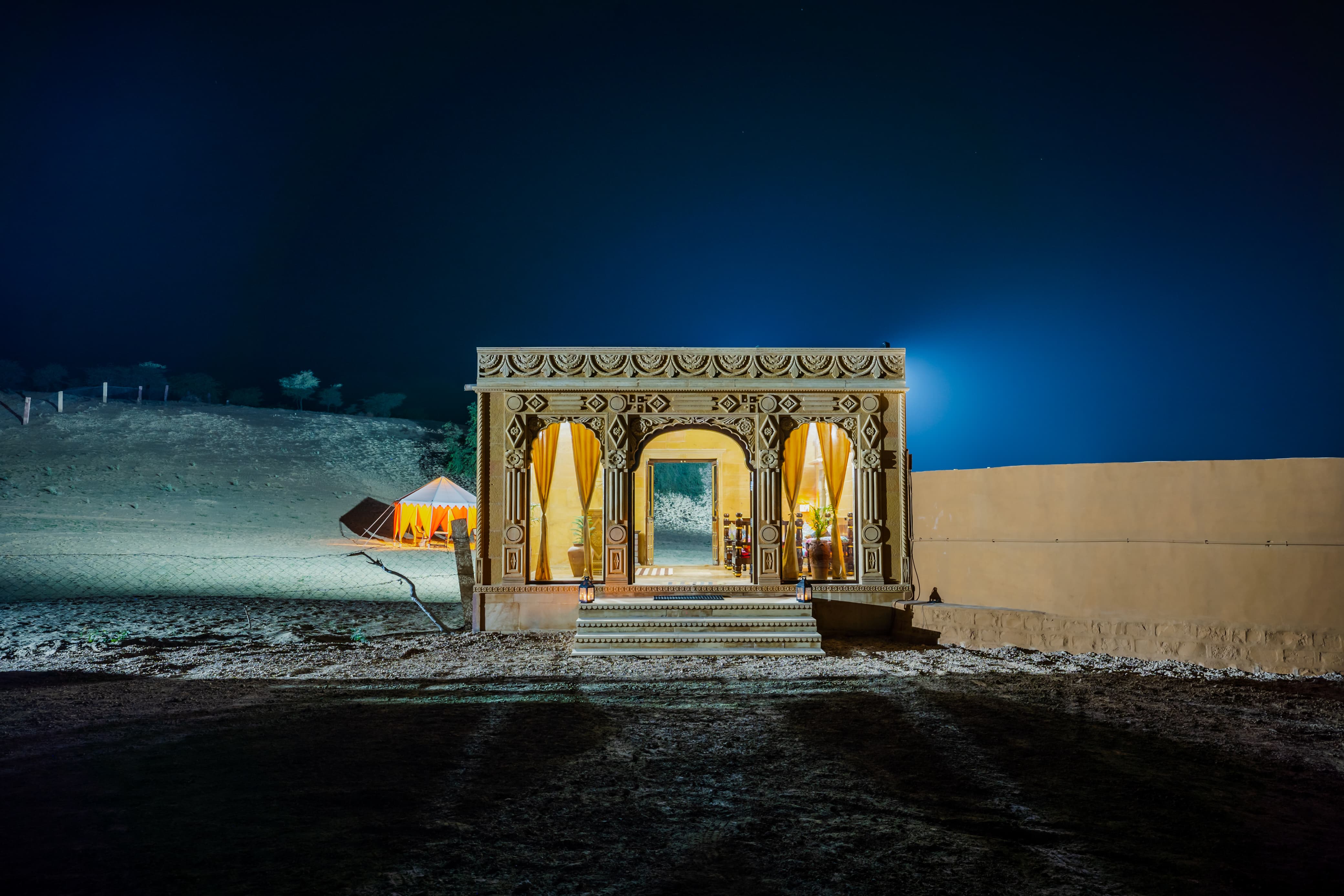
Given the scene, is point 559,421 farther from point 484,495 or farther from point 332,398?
point 332,398

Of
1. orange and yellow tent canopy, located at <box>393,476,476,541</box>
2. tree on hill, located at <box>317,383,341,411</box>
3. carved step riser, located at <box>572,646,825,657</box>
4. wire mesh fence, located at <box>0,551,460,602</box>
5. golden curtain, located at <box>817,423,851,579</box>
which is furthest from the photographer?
tree on hill, located at <box>317,383,341,411</box>

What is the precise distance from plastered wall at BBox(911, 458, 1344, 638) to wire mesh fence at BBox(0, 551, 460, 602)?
25.3 feet

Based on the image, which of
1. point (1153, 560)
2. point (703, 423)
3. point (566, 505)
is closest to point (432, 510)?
point (566, 505)

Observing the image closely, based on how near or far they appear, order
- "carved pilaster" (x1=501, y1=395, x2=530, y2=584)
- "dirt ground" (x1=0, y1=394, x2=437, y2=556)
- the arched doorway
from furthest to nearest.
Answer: "dirt ground" (x1=0, y1=394, x2=437, y2=556), the arched doorway, "carved pilaster" (x1=501, y1=395, x2=530, y2=584)

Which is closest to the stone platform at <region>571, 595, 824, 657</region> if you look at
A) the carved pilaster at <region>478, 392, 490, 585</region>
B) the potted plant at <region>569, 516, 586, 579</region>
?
the carved pilaster at <region>478, 392, 490, 585</region>

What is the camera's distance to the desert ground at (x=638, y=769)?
127 inches

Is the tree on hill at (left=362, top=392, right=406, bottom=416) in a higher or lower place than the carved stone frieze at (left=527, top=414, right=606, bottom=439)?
higher

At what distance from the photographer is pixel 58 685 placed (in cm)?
684

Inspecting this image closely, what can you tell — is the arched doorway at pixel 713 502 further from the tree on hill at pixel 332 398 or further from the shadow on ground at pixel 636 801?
the tree on hill at pixel 332 398

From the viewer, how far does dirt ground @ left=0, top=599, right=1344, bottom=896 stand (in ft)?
10.5

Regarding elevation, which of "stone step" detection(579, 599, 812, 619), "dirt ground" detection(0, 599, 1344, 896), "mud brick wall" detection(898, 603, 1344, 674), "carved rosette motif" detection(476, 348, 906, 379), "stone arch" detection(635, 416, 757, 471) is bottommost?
"dirt ground" detection(0, 599, 1344, 896)

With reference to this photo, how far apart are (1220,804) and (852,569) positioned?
8346 mm

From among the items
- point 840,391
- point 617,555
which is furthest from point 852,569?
point 617,555

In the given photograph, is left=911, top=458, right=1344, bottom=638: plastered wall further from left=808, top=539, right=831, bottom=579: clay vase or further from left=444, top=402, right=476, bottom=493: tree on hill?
left=444, top=402, right=476, bottom=493: tree on hill
